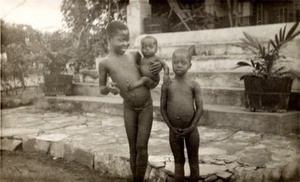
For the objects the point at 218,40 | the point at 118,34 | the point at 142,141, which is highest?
the point at 218,40

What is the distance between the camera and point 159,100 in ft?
19.2

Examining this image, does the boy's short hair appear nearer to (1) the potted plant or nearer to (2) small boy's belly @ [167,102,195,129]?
(2) small boy's belly @ [167,102,195,129]

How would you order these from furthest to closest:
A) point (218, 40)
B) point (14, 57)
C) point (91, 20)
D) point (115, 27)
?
point (91, 20), point (14, 57), point (218, 40), point (115, 27)

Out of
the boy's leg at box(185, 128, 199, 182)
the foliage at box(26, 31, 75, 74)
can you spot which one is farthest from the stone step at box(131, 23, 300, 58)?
the boy's leg at box(185, 128, 199, 182)

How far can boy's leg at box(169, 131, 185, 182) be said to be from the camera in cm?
264

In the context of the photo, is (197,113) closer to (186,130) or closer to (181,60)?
(186,130)

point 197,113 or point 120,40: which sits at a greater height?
point 120,40

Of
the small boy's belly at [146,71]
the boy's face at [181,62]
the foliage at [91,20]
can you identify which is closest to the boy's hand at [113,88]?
the small boy's belly at [146,71]

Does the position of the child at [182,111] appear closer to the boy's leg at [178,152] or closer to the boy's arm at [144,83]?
the boy's leg at [178,152]

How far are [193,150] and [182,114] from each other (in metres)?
0.30

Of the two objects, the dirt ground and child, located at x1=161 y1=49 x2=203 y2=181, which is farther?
the dirt ground

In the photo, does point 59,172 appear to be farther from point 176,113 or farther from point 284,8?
point 284,8

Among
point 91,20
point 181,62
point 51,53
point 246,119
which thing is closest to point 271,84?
point 246,119

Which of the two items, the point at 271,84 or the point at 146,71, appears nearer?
the point at 146,71
